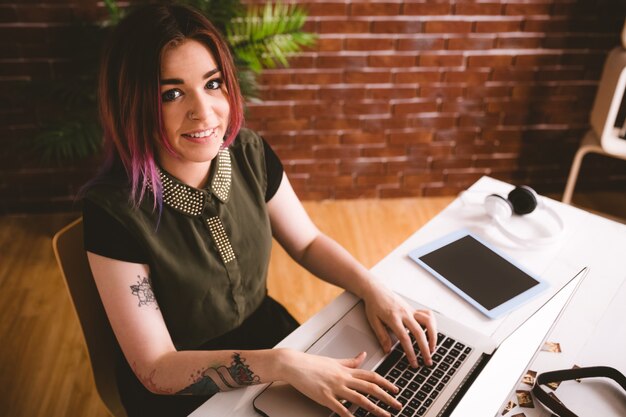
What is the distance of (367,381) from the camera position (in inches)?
38.3

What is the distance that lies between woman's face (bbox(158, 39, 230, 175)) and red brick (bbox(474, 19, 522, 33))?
1861 mm

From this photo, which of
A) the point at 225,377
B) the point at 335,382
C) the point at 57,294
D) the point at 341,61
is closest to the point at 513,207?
the point at 335,382

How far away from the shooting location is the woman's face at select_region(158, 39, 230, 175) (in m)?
1.09

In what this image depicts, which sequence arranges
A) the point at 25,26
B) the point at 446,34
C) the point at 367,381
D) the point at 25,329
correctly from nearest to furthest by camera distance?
1. the point at 367,381
2. the point at 25,329
3. the point at 25,26
4. the point at 446,34

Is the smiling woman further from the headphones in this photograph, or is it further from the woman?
the headphones

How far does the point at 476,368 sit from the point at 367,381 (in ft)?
0.73

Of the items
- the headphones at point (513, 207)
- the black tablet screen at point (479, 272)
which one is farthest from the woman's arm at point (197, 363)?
the headphones at point (513, 207)

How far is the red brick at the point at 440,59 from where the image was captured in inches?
106

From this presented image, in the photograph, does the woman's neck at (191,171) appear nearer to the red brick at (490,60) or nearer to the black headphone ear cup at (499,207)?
the black headphone ear cup at (499,207)

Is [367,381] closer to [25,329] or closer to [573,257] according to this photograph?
[573,257]

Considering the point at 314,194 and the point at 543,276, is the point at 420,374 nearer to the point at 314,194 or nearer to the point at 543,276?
the point at 543,276

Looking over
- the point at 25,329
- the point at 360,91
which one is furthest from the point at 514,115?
the point at 25,329

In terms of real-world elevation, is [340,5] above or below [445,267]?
above

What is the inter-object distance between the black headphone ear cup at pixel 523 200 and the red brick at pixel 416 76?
4.39ft
